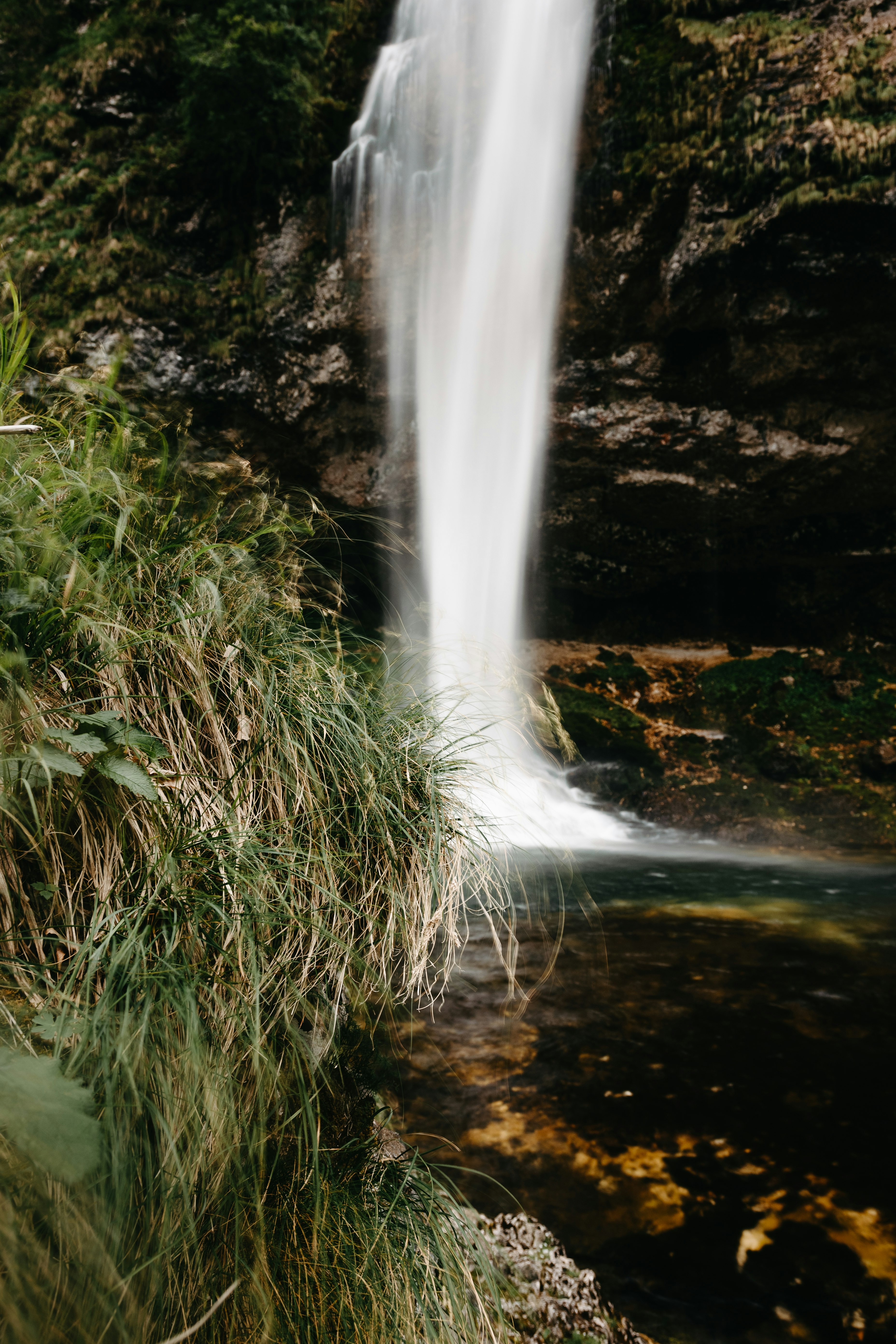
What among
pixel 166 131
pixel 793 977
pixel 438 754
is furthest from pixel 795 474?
pixel 166 131

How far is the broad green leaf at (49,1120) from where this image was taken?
0.70 meters

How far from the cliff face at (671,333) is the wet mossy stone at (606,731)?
171 cm

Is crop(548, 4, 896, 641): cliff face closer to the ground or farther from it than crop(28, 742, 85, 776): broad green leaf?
farther from it

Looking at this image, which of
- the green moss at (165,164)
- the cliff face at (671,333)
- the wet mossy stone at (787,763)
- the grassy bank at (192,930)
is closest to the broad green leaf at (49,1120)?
the grassy bank at (192,930)

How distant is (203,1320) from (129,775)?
73 cm

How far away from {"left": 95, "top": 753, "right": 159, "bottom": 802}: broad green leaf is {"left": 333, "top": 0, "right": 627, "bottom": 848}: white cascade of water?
237 inches

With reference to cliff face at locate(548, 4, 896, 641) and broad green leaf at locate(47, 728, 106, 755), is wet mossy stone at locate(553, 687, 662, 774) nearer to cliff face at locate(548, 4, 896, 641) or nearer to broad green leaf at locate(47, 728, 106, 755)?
cliff face at locate(548, 4, 896, 641)

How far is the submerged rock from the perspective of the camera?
1298 mm

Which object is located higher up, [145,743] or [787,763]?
[145,743]

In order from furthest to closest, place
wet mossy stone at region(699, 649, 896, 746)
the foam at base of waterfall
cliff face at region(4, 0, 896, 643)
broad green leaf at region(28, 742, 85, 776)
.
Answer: wet mossy stone at region(699, 649, 896, 746) < cliff face at region(4, 0, 896, 643) < the foam at base of waterfall < broad green leaf at region(28, 742, 85, 776)

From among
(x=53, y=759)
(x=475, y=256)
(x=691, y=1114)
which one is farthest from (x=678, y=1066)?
(x=475, y=256)

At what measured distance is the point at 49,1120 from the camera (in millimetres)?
729

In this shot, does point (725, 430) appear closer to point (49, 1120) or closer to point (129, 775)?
point (129, 775)

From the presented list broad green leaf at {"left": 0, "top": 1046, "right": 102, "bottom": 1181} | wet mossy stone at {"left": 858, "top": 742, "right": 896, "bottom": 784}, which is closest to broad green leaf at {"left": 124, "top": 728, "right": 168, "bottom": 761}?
broad green leaf at {"left": 0, "top": 1046, "right": 102, "bottom": 1181}
